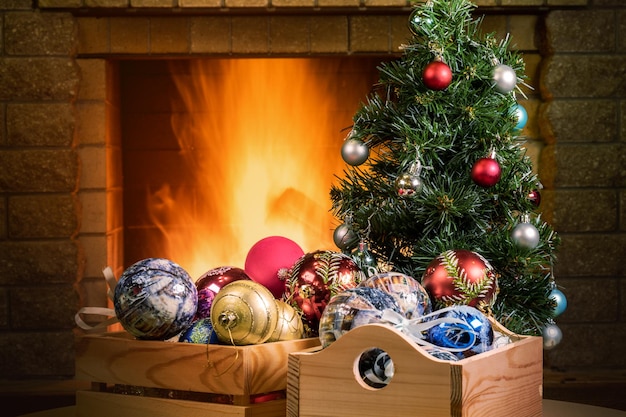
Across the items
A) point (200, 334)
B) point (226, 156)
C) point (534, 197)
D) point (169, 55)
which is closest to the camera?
point (200, 334)

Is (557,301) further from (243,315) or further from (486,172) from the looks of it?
(243,315)

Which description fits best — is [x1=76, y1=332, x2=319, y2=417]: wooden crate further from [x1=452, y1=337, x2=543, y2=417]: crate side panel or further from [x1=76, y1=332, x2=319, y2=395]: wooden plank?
[x1=452, y1=337, x2=543, y2=417]: crate side panel

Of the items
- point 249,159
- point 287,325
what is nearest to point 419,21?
point 287,325

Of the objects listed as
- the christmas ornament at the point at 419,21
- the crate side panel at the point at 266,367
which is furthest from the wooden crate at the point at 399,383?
the christmas ornament at the point at 419,21

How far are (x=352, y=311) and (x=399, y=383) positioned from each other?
13 cm

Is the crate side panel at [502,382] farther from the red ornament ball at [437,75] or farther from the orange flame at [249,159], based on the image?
the orange flame at [249,159]

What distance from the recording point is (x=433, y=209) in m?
1.64

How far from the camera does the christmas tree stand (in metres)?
1.64

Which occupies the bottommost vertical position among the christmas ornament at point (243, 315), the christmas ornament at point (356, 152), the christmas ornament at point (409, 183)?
the christmas ornament at point (243, 315)

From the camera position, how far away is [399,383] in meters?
1.11

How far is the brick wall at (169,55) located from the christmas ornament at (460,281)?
1388 mm

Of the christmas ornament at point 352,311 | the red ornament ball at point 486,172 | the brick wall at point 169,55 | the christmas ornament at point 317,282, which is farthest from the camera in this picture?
the brick wall at point 169,55

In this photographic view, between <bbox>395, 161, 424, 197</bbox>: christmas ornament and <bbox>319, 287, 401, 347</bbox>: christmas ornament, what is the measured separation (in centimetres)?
40

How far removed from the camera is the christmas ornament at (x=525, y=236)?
1.66m
